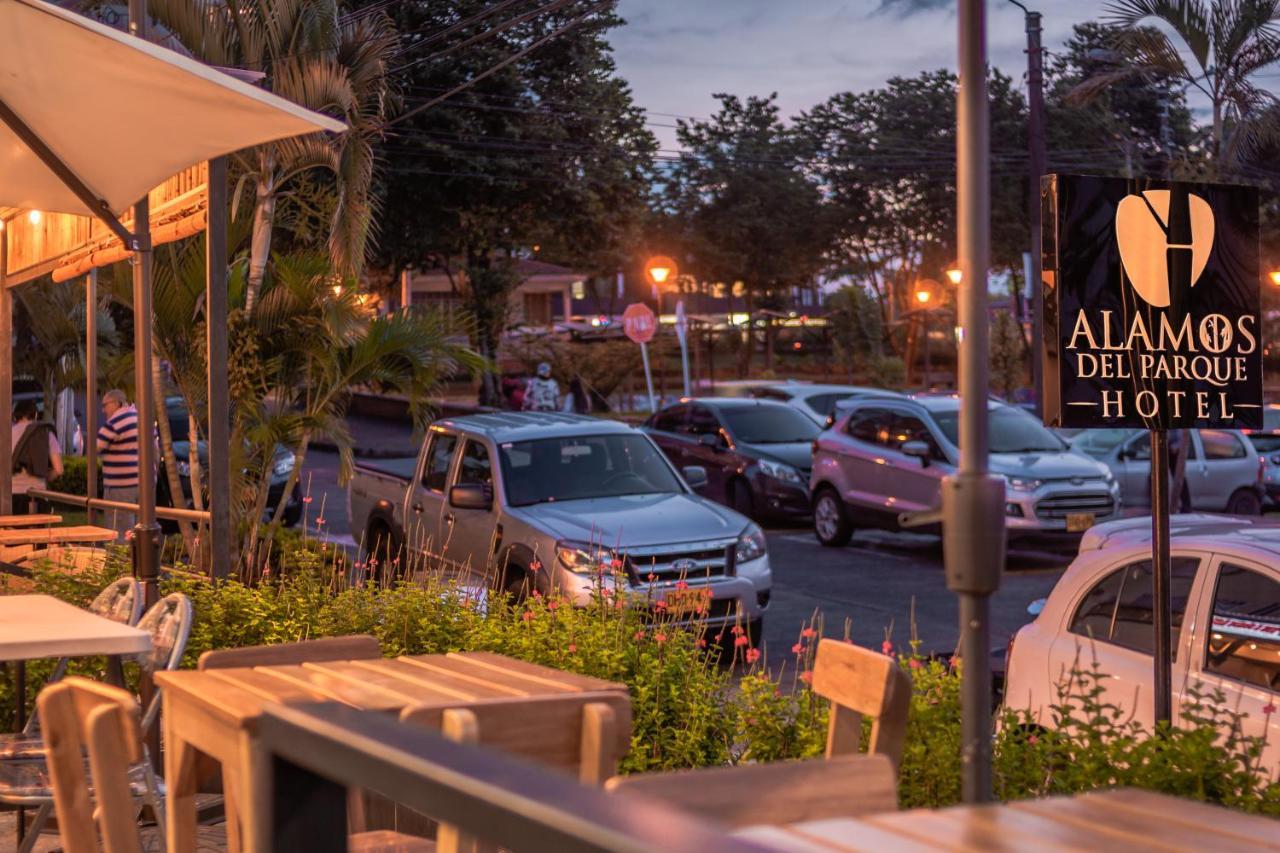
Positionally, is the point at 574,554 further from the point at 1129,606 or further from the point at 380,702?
the point at 380,702

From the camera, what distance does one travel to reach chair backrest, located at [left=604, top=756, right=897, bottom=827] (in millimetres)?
Answer: 2508

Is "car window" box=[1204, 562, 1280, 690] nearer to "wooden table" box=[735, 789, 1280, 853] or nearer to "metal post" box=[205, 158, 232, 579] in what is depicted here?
"wooden table" box=[735, 789, 1280, 853]

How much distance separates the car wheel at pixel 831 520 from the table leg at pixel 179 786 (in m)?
15.7

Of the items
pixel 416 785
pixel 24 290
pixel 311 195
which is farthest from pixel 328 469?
pixel 416 785

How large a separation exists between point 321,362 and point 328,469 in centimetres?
1878

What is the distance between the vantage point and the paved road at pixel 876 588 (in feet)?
42.7

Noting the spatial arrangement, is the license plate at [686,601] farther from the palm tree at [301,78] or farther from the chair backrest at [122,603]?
the palm tree at [301,78]

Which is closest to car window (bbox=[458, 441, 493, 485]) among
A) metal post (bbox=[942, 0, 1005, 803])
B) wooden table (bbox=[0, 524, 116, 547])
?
wooden table (bbox=[0, 524, 116, 547])

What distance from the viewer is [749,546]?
11.9 m

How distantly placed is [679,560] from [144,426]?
196 inches

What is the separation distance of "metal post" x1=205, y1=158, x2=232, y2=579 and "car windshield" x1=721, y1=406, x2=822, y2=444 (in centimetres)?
1302

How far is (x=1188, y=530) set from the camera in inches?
273

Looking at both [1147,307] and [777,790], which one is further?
[1147,307]

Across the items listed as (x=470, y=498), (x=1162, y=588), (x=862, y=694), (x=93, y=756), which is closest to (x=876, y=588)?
(x=470, y=498)
